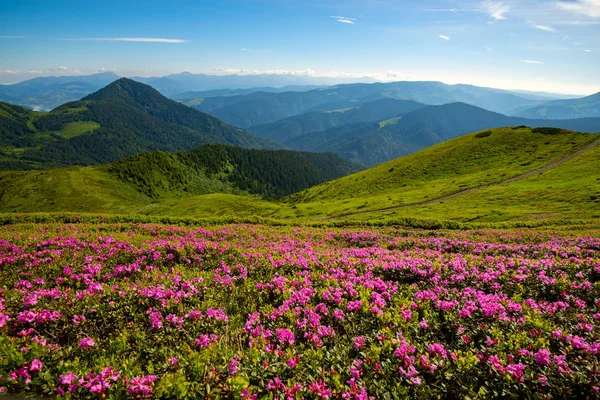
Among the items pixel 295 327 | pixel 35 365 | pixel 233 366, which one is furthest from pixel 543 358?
pixel 35 365

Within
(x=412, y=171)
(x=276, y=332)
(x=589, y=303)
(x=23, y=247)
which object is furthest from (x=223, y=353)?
(x=412, y=171)

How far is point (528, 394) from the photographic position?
17.3 feet

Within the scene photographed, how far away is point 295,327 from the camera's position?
793 centimetres

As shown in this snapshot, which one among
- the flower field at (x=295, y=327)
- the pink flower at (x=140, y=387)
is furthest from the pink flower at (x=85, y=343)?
the pink flower at (x=140, y=387)

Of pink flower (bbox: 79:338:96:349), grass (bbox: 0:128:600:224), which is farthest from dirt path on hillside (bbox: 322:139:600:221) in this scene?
pink flower (bbox: 79:338:96:349)

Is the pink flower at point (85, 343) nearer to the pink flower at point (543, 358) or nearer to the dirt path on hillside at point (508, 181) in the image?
the pink flower at point (543, 358)

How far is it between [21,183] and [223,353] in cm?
21335

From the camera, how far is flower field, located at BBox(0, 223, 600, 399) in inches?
218

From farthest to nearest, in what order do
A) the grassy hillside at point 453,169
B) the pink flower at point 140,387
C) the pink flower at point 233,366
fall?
the grassy hillside at point 453,169, the pink flower at point 233,366, the pink flower at point 140,387

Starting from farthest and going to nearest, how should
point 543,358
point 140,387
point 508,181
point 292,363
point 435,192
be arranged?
point 435,192
point 508,181
point 292,363
point 543,358
point 140,387

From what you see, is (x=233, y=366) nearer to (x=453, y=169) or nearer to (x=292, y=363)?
(x=292, y=363)

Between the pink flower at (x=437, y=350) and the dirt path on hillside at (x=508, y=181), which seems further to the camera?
the dirt path on hillside at (x=508, y=181)

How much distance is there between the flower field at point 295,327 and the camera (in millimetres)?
5527

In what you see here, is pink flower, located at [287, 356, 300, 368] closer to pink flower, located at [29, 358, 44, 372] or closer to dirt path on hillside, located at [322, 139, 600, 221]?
pink flower, located at [29, 358, 44, 372]
